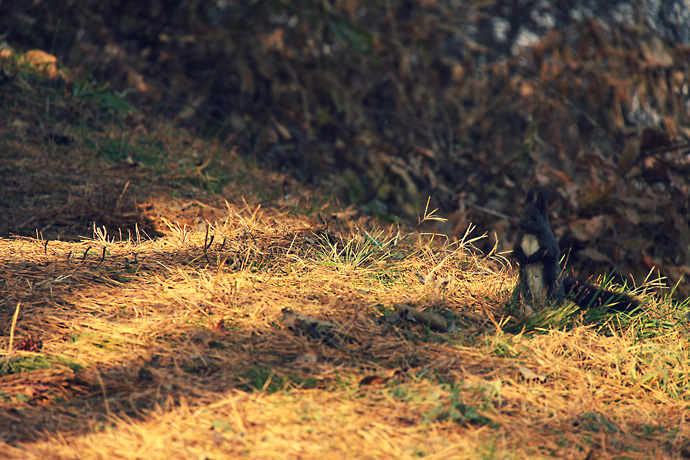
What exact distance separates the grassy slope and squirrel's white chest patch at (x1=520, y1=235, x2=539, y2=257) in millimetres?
241

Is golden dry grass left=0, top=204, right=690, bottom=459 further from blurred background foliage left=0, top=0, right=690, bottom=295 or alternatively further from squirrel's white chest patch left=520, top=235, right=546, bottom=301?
blurred background foliage left=0, top=0, right=690, bottom=295

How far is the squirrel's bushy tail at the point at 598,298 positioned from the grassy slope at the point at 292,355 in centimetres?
9

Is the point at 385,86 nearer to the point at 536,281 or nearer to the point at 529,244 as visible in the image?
the point at 529,244

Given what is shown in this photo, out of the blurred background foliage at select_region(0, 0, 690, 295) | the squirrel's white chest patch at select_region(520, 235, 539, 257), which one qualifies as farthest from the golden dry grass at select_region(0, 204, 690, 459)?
the blurred background foliage at select_region(0, 0, 690, 295)

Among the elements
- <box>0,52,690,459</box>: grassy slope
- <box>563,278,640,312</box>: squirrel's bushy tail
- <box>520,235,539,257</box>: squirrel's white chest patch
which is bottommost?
<box>563,278,640,312</box>: squirrel's bushy tail

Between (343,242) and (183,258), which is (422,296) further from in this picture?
(183,258)

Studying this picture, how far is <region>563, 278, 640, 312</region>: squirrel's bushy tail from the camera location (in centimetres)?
272

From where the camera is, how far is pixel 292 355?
7.07 feet

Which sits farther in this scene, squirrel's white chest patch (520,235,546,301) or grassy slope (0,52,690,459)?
squirrel's white chest patch (520,235,546,301)

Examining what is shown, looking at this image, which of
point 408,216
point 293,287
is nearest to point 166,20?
point 408,216

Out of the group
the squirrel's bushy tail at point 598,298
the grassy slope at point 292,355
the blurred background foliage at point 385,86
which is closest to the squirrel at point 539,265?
the squirrel's bushy tail at point 598,298

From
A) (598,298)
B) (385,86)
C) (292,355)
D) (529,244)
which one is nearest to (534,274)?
(529,244)

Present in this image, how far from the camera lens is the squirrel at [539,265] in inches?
103

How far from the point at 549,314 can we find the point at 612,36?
4.54 m
